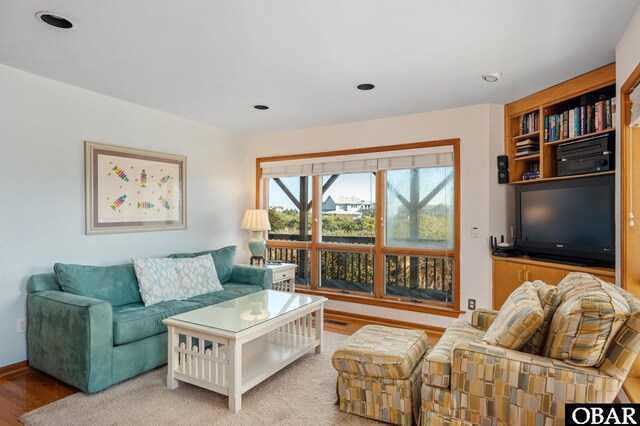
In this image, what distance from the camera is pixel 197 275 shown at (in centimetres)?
369

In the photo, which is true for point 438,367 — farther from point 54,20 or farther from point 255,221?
point 255,221

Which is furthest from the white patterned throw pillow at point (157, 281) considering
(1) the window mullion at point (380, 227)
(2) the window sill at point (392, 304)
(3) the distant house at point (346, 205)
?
(1) the window mullion at point (380, 227)

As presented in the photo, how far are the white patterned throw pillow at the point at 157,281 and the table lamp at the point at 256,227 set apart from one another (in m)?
1.21

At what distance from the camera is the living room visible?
2.19m

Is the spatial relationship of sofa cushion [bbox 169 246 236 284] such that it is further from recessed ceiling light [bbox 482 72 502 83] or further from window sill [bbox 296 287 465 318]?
recessed ceiling light [bbox 482 72 502 83]

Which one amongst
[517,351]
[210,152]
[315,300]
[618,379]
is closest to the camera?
[618,379]

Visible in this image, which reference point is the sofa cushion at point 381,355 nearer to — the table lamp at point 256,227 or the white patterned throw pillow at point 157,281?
the white patterned throw pillow at point 157,281

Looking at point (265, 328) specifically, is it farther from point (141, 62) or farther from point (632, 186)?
point (632, 186)

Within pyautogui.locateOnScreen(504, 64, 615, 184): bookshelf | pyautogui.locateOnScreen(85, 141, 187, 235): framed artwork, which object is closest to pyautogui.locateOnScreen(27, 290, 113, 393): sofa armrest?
pyautogui.locateOnScreen(85, 141, 187, 235): framed artwork

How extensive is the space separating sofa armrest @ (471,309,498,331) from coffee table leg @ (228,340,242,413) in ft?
5.52

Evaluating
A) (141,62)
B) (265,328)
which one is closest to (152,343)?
(265,328)

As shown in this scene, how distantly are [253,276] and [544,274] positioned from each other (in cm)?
289

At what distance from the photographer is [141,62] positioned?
8.98 ft

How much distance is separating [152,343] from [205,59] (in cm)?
223
